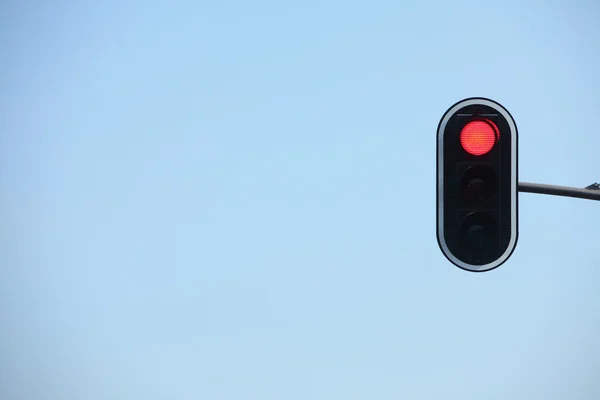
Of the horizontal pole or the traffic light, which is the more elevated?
the horizontal pole

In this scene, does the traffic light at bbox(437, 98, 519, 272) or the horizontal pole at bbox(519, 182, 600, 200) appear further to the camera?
the horizontal pole at bbox(519, 182, 600, 200)

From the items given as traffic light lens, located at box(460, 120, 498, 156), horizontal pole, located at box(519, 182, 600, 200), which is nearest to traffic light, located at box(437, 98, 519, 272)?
traffic light lens, located at box(460, 120, 498, 156)

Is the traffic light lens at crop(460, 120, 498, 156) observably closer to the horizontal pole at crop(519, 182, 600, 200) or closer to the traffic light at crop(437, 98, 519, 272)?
the traffic light at crop(437, 98, 519, 272)

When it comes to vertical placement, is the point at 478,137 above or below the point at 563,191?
below

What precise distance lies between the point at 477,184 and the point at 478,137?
32 cm

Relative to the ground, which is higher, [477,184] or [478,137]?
[478,137]

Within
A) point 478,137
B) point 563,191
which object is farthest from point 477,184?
point 563,191

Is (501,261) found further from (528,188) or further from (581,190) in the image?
(581,190)

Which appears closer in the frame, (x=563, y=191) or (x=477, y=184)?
(x=477, y=184)

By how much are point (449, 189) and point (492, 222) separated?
1.19 ft

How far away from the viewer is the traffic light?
6457 mm

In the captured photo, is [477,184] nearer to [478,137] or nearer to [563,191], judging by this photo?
[478,137]

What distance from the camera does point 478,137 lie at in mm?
6547

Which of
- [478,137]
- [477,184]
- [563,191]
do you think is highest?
[563,191]
